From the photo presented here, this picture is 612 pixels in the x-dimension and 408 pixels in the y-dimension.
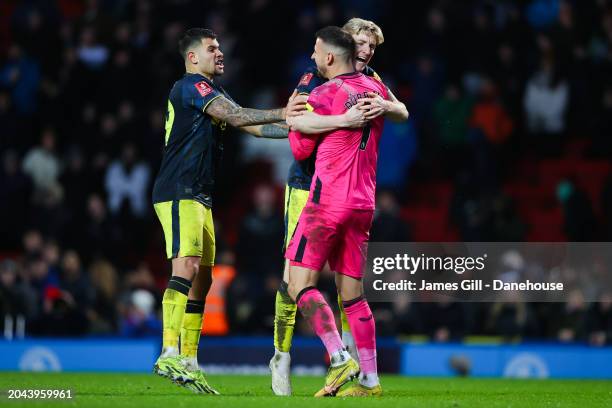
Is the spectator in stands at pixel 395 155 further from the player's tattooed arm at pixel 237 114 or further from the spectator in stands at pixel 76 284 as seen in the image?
the player's tattooed arm at pixel 237 114

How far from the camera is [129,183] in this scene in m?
20.4

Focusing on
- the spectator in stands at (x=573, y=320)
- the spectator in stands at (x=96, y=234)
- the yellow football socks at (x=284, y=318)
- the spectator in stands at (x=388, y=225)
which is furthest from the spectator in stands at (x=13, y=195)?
the yellow football socks at (x=284, y=318)

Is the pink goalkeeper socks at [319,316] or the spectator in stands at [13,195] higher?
the spectator in stands at [13,195]

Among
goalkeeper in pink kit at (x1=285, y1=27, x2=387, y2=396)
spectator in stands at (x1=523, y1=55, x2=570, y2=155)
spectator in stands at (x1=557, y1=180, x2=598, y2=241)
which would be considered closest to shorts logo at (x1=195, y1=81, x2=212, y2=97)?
goalkeeper in pink kit at (x1=285, y1=27, x2=387, y2=396)

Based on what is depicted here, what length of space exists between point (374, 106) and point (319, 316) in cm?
162

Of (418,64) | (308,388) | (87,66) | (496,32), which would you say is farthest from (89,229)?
(308,388)

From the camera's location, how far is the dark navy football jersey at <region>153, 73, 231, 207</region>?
1035cm

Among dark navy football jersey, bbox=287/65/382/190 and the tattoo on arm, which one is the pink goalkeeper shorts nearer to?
dark navy football jersey, bbox=287/65/382/190

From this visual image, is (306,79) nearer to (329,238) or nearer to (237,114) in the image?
(237,114)

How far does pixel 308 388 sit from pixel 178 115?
9.30ft

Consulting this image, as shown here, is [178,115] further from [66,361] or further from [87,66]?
[87,66]

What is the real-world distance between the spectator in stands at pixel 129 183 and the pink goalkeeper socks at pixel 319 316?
11.2 metres

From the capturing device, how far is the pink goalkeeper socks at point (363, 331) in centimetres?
955

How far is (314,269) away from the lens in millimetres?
9414
